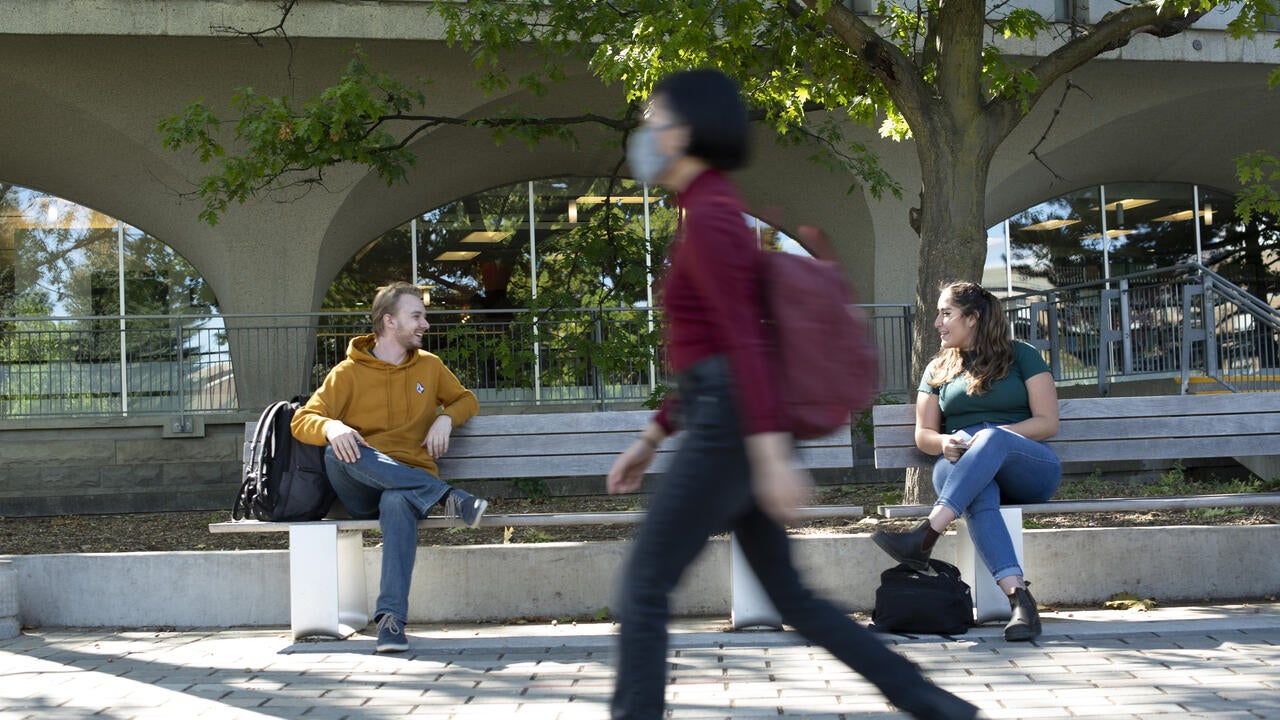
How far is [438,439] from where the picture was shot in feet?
17.7

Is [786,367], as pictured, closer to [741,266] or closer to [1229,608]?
[741,266]

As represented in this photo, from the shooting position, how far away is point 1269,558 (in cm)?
570

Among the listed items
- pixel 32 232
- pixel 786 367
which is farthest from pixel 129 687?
pixel 32 232

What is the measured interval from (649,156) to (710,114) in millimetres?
200

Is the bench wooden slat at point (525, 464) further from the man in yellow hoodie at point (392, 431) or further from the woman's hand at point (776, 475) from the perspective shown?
the woman's hand at point (776, 475)

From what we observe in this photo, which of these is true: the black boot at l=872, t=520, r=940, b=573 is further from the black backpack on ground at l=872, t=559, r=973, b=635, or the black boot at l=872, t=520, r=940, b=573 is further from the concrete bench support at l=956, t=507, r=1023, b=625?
the concrete bench support at l=956, t=507, r=1023, b=625

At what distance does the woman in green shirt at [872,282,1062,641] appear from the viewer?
4.89 meters

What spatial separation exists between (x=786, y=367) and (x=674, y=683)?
202cm

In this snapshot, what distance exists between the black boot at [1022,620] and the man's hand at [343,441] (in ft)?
9.41

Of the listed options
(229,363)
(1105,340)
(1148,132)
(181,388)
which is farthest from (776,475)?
(1148,132)

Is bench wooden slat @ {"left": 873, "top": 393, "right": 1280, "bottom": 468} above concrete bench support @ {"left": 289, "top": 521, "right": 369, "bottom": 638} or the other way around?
above

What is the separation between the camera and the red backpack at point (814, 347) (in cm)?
262

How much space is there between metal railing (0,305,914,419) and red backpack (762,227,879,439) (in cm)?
971

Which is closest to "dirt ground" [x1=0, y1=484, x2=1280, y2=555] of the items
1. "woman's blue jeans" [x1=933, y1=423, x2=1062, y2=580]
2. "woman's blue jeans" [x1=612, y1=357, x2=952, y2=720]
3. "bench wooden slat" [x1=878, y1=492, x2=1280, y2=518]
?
"bench wooden slat" [x1=878, y1=492, x2=1280, y2=518]
